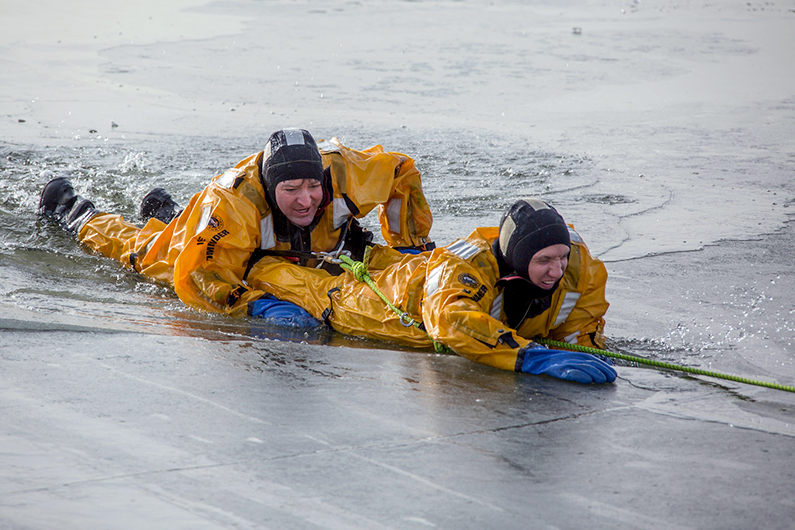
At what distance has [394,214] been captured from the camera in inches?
201

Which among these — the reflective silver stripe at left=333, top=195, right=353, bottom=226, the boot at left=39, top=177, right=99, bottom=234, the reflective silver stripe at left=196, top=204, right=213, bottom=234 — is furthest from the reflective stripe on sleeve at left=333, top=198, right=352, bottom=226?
the boot at left=39, top=177, right=99, bottom=234

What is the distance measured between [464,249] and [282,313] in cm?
109

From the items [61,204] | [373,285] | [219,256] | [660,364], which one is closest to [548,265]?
[660,364]

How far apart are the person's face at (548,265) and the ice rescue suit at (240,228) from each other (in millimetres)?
1575

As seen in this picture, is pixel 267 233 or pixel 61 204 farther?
pixel 61 204

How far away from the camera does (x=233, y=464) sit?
227 centimetres

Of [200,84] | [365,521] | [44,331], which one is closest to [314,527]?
[365,521]

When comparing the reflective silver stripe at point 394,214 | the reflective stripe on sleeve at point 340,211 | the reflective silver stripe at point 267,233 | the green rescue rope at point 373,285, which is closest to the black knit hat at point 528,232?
the green rescue rope at point 373,285

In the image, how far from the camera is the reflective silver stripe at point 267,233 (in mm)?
4457

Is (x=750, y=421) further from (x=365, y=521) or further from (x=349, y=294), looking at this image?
(x=349, y=294)

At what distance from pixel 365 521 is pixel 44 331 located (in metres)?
1.86

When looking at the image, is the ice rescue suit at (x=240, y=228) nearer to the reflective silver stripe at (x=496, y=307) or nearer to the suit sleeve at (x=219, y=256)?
the suit sleeve at (x=219, y=256)

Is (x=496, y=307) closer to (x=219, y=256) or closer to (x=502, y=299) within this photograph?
(x=502, y=299)

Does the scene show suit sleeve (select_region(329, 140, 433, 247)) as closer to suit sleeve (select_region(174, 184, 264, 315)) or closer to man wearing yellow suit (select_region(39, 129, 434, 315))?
man wearing yellow suit (select_region(39, 129, 434, 315))
